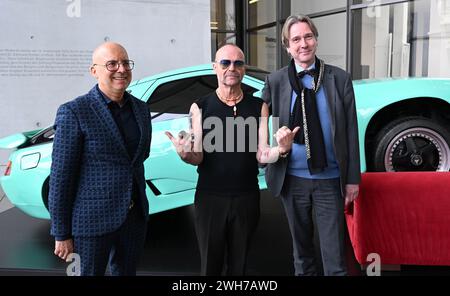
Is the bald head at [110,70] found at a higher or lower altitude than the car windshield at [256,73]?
lower

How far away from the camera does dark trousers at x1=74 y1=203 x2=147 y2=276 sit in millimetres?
1895

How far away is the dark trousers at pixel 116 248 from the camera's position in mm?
1895

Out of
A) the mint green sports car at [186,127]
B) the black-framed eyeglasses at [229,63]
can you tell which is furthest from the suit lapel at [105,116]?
the mint green sports car at [186,127]

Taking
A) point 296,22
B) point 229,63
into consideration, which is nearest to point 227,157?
point 229,63

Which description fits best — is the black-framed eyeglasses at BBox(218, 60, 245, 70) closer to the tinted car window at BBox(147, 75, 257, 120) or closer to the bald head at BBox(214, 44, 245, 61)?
the bald head at BBox(214, 44, 245, 61)

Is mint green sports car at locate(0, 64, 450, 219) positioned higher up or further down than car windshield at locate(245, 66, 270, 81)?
further down

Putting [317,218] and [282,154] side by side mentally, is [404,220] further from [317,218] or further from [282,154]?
[282,154]

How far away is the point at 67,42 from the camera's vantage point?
6.59m

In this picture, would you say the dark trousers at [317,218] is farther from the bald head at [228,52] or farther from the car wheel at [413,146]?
the car wheel at [413,146]

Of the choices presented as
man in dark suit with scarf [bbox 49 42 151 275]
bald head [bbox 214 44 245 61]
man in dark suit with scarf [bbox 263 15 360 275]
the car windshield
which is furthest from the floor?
bald head [bbox 214 44 245 61]

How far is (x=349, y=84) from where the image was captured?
7.29ft

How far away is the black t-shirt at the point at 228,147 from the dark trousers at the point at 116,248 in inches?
15.0

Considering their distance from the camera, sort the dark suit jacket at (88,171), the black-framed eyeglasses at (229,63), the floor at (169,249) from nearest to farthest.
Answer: the dark suit jacket at (88,171) → the black-framed eyeglasses at (229,63) → the floor at (169,249)

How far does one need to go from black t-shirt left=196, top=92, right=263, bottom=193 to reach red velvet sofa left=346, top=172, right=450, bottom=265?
3.86 ft
